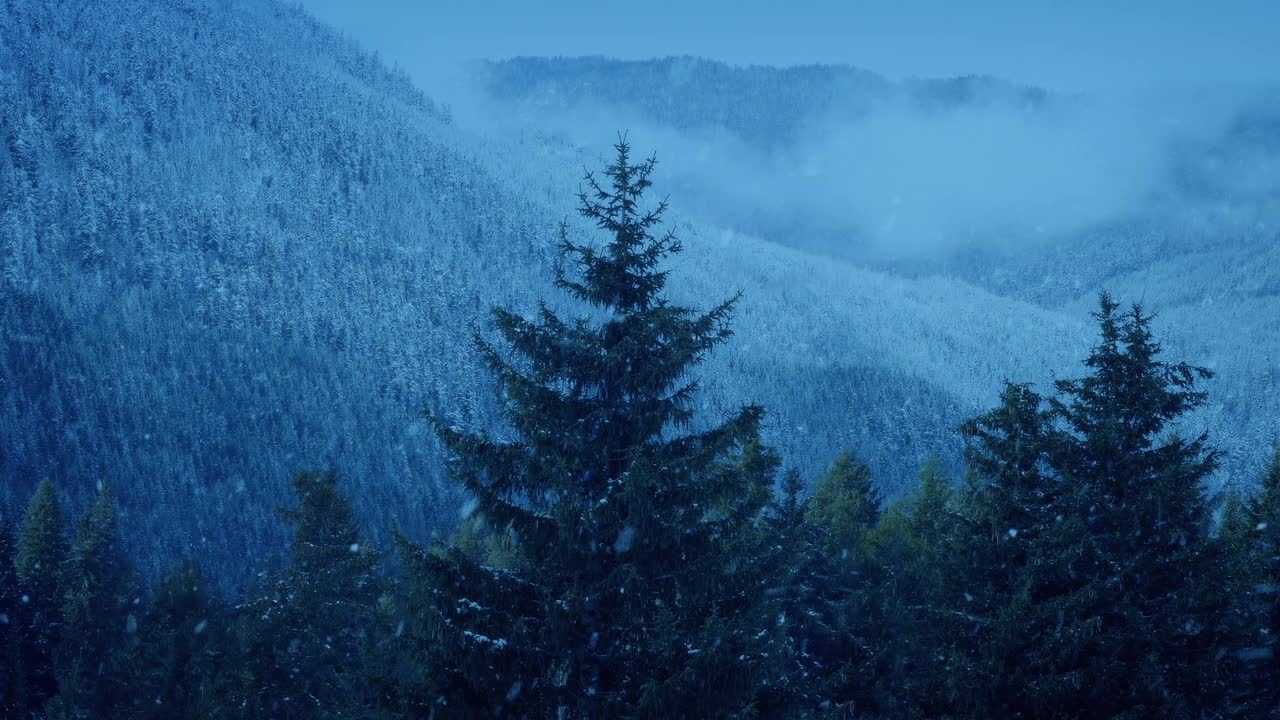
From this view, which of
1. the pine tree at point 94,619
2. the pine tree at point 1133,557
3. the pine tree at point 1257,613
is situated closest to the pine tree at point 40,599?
the pine tree at point 94,619

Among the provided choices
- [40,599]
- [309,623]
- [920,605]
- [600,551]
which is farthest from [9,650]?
[920,605]

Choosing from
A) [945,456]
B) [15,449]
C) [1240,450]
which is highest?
[1240,450]

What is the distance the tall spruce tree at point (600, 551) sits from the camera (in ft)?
28.6

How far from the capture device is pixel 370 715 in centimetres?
925

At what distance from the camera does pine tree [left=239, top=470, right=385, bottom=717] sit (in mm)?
20188

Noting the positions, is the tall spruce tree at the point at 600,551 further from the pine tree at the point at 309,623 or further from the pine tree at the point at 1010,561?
the pine tree at the point at 309,623

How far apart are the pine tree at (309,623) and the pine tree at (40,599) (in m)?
15.1

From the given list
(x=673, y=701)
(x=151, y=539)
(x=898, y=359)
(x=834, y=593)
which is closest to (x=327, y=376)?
(x=151, y=539)

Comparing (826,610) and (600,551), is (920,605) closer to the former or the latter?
(826,610)

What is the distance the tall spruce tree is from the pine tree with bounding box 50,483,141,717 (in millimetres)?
24768

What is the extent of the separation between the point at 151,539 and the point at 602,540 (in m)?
92.5

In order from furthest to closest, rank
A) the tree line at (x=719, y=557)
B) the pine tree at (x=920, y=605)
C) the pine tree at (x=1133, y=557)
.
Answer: the pine tree at (x=920, y=605) → the pine tree at (x=1133, y=557) → the tree line at (x=719, y=557)

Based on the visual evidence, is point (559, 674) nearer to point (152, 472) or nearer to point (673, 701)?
point (673, 701)

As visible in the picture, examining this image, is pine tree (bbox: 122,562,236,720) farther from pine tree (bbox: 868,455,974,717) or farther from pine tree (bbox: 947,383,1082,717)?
pine tree (bbox: 947,383,1082,717)
